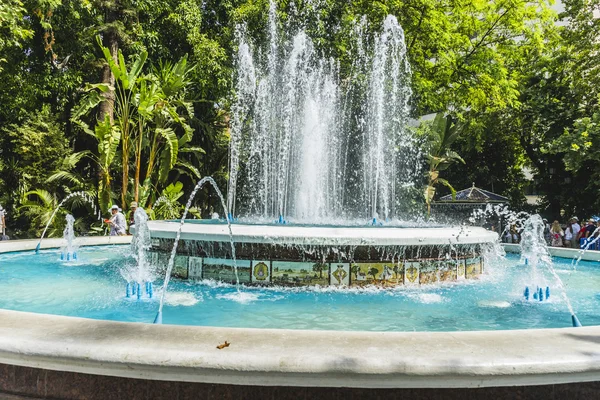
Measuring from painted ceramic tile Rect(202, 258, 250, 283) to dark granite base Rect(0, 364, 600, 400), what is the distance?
353cm

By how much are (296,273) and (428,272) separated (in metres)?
1.71

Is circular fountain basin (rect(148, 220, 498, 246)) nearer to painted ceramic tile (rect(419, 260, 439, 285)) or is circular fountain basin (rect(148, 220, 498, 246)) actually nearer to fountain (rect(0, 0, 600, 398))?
fountain (rect(0, 0, 600, 398))

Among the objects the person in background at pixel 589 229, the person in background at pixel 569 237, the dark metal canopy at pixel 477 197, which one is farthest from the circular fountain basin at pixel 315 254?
the dark metal canopy at pixel 477 197

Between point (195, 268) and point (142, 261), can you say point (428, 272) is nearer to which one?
point (195, 268)

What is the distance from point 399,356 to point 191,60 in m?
17.8

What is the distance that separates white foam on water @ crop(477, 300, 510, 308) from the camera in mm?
5294

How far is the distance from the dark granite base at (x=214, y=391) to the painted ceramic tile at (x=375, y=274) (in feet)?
11.8

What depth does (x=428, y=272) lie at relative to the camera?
6.30 metres

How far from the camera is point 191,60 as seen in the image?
18.5 meters

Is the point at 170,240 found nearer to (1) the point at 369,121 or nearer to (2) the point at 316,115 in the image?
(2) the point at 316,115

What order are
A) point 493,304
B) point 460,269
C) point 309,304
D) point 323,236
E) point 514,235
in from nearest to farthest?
point 309,304 → point 493,304 → point 323,236 → point 460,269 → point 514,235

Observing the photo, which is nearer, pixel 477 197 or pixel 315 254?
pixel 315 254

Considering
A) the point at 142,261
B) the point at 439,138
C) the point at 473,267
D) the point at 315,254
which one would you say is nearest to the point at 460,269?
the point at 473,267

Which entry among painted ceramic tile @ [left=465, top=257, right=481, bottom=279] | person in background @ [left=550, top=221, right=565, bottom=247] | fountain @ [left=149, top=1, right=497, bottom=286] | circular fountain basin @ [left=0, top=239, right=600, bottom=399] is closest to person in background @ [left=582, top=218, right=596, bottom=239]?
person in background @ [left=550, top=221, right=565, bottom=247]
